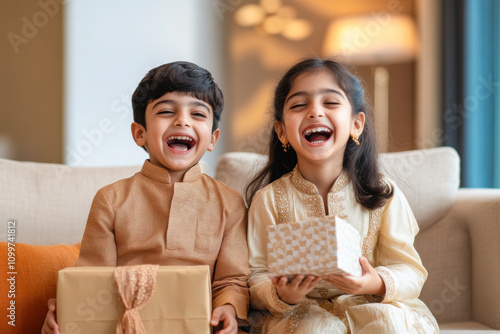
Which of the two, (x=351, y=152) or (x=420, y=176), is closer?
(x=351, y=152)

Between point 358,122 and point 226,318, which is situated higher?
point 358,122

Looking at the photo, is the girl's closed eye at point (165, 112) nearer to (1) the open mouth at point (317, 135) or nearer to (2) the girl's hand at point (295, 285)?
(1) the open mouth at point (317, 135)

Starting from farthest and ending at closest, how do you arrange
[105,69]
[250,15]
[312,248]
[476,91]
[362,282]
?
[250,15] → [105,69] → [476,91] → [362,282] → [312,248]

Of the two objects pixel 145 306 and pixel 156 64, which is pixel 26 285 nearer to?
pixel 145 306

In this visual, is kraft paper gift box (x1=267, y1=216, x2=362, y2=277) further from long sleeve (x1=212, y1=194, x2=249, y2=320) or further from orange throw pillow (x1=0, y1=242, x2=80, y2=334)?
orange throw pillow (x1=0, y1=242, x2=80, y2=334)

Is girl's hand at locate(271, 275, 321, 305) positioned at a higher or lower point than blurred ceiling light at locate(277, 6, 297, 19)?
lower

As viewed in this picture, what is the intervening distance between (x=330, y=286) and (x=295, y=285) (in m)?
0.27

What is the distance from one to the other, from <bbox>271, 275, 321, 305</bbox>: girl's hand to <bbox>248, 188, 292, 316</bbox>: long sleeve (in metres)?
0.09

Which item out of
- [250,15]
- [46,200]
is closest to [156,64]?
[250,15]

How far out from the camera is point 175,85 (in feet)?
4.53

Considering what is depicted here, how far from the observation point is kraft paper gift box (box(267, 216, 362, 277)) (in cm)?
105

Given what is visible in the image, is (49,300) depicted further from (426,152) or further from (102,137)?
(102,137)

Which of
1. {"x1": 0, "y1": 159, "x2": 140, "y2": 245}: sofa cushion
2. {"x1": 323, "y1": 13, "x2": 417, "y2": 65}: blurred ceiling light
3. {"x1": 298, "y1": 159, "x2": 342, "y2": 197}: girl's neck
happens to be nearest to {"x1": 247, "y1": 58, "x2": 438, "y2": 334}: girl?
{"x1": 298, "y1": 159, "x2": 342, "y2": 197}: girl's neck

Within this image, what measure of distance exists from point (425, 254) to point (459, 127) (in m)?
1.57
